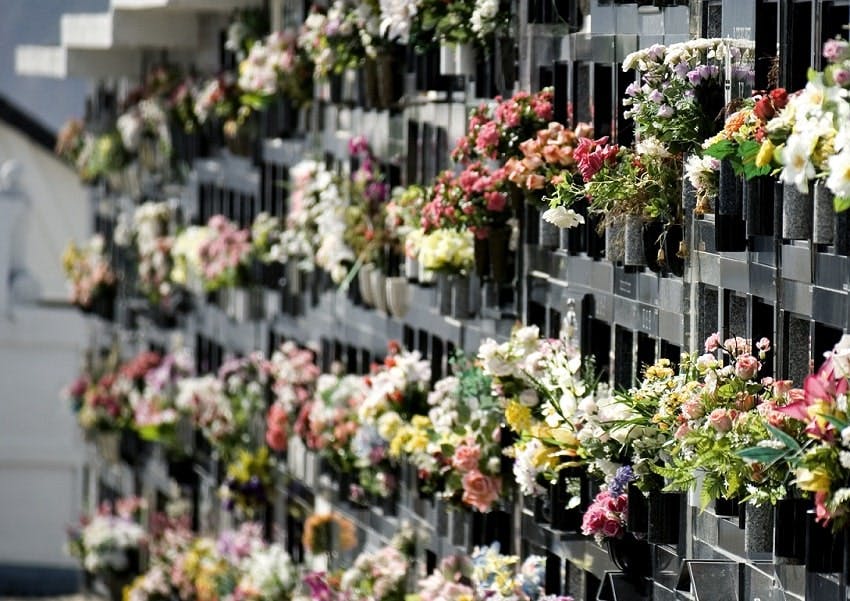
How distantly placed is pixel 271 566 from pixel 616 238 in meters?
14.0

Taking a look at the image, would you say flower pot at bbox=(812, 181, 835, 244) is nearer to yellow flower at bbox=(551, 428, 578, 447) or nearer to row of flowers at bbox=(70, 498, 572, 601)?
yellow flower at bbox=(551, 428, 578, 447)

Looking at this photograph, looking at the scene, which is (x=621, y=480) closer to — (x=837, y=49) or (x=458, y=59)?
(x=837, y=49)

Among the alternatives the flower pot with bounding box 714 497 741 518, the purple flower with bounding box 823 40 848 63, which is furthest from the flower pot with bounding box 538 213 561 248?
the purple flower with bounding box 823 40 848 63

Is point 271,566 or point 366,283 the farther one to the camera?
point 271,566

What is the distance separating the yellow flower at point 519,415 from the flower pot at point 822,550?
4805 mm

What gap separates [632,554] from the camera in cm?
1759

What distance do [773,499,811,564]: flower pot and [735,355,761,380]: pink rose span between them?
1.09 metres

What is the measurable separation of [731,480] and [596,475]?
354 cm

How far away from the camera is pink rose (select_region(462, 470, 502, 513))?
2006 cm

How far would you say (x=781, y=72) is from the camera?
1456 centimetres

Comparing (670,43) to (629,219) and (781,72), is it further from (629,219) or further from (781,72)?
(781,72)

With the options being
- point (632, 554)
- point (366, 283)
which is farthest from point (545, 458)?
point (366, 283)

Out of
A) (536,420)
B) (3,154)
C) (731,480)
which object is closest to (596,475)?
(536,420)

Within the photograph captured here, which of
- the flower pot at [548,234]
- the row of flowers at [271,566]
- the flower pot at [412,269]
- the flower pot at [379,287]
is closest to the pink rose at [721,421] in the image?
the row of flowers at [271,566]
